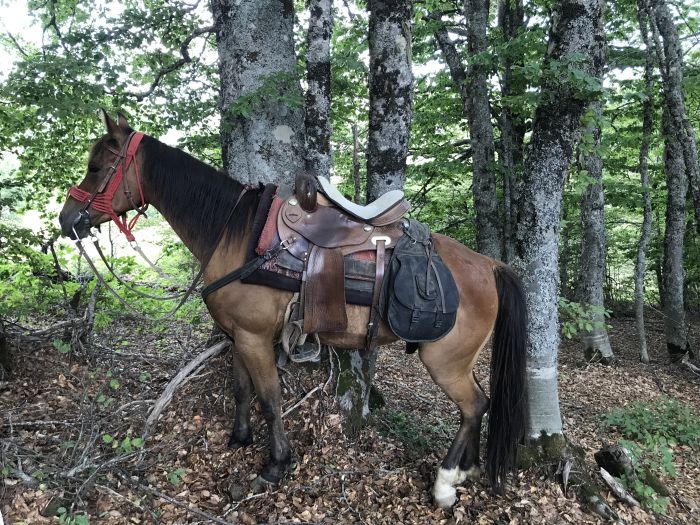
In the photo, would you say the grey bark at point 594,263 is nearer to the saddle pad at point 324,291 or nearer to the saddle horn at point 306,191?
the saddle pad at point 324,291

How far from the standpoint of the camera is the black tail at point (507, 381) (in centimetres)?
340

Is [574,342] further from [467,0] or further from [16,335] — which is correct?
[16,335]

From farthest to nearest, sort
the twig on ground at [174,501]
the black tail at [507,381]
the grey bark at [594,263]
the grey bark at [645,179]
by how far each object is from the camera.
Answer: the grey bark at [594,263] < the grey bark at [645,179] < the black tail at [507,381] < the twig on ground at [174,501]

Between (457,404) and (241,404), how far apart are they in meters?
1.75

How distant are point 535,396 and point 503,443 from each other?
25.4 inches

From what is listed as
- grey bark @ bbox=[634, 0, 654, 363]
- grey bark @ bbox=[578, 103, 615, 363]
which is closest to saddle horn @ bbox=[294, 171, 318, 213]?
grey bark @ bbox=[578, 103, 615, 363]

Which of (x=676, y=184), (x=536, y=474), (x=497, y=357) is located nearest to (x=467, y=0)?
(x=676, y=184)

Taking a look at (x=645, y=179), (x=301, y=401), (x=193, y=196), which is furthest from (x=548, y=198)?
(x=645, y=179)

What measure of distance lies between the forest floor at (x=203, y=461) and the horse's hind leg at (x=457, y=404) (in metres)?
0.14

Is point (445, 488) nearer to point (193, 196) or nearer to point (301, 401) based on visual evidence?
point (301, 401)

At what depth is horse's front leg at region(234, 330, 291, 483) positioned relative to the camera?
316 cm

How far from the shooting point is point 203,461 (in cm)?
342

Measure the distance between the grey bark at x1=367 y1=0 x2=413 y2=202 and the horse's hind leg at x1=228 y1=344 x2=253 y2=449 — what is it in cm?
198

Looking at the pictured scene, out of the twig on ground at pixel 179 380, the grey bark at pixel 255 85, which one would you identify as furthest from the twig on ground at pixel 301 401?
the grey bark at pixel 255 85
